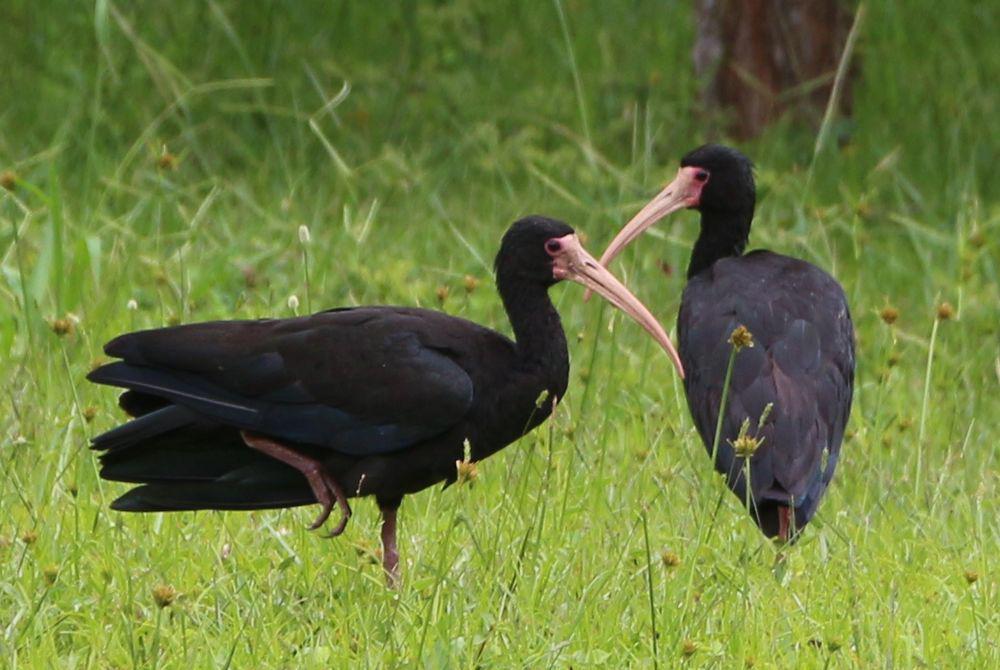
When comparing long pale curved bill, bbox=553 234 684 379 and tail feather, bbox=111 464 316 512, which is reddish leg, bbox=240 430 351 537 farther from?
long pale curved bill, bbox=553 234 684 379

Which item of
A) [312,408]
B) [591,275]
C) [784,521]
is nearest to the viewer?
[312,408]

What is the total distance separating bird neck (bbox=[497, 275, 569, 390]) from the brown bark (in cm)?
437

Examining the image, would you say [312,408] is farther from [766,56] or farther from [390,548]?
[766,56]

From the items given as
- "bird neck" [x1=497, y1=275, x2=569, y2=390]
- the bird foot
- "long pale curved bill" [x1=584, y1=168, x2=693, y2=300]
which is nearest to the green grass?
the bird foot

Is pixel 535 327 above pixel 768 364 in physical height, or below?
above

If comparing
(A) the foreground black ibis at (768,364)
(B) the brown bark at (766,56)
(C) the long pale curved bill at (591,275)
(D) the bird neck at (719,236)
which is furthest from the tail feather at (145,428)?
(B) the brown bark at (766,56)

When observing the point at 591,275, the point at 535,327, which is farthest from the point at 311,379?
the point at 591,275

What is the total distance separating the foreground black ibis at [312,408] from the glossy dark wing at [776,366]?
0.57 metres

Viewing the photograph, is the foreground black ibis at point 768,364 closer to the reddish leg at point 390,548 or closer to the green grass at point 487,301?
the green grass at point 487,301

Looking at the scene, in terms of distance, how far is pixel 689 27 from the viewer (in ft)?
37.3

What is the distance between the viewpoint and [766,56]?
9.81 meters

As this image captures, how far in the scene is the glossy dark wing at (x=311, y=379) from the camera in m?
5.05

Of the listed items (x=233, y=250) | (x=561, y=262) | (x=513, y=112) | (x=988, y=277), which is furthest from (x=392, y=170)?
(x=561, y=262)

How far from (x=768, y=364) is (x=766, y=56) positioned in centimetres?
439
